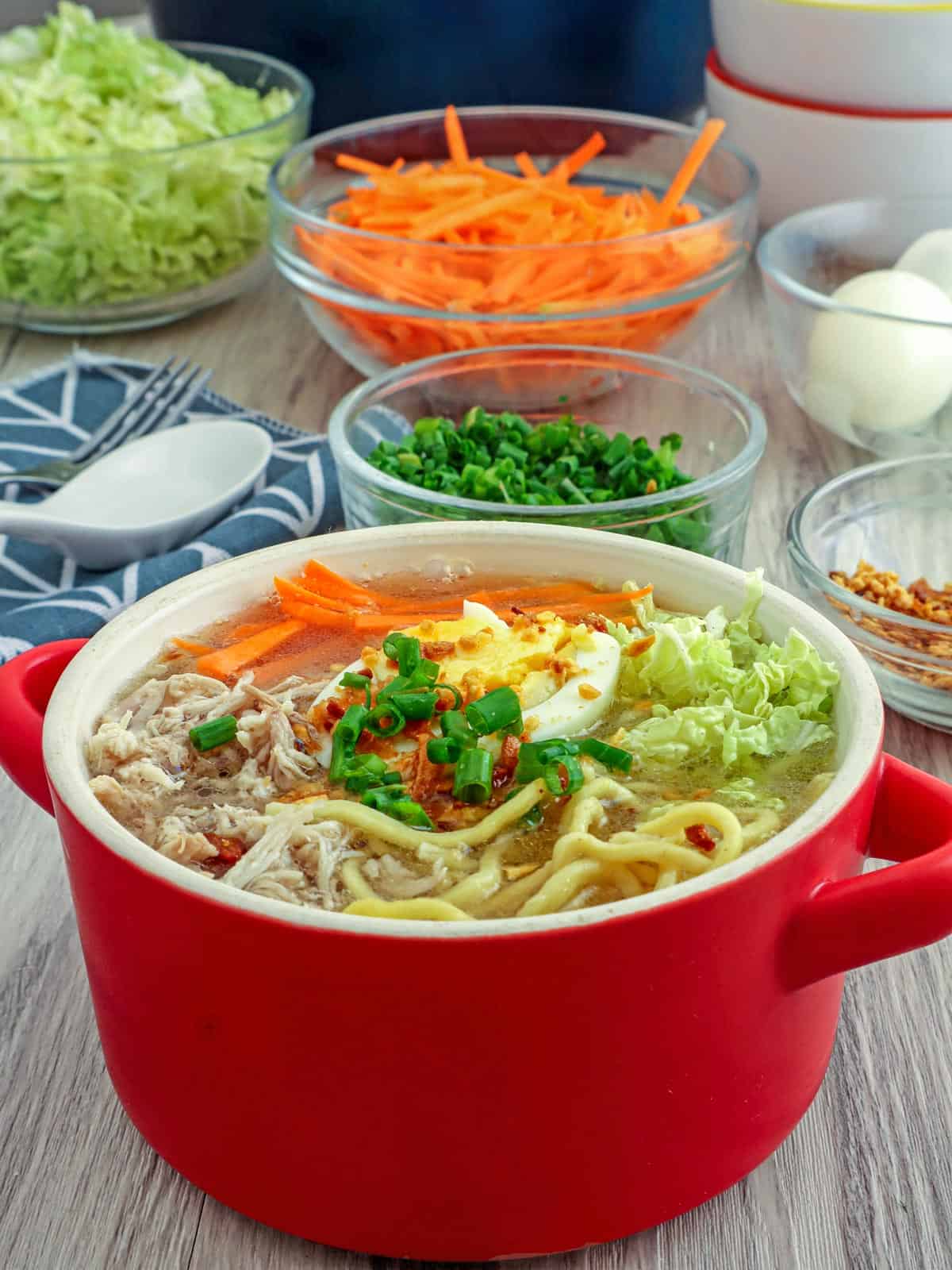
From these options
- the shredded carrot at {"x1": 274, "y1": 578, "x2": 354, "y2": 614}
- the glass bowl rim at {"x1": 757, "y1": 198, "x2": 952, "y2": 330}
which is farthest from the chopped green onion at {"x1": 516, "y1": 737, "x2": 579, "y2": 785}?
the glass bowl rim at {"x1": 757, "y1": 198, "x2": 952, "y2": 330}

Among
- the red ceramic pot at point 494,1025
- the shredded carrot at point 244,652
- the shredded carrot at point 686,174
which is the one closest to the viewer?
the red ceramic pot at point 494,1025


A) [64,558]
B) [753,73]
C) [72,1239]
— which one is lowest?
[64,558]

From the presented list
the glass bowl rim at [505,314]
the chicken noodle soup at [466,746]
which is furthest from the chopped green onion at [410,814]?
the glass bowl rim at [505,314]

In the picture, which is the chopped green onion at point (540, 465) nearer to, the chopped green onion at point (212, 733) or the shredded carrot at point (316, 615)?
the shredded carrot at point (316, 615)

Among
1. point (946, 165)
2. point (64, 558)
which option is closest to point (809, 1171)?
point (64, 558)

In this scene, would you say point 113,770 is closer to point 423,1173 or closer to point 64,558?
point 423,1173

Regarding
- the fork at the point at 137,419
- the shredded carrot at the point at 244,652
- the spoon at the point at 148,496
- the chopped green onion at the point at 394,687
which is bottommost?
the fork at the point at 137,419
